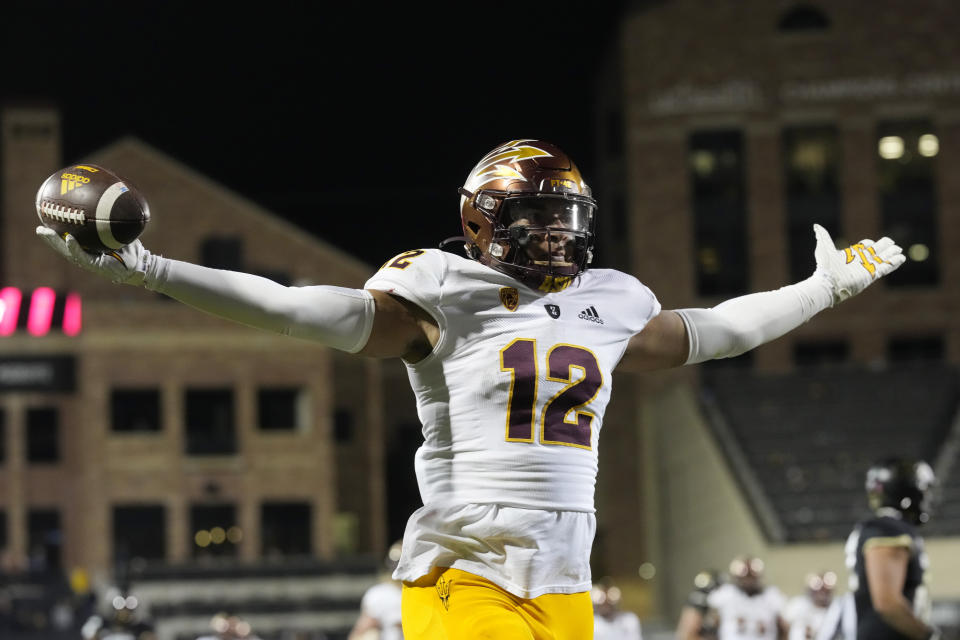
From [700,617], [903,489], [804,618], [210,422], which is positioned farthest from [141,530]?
[903,489]

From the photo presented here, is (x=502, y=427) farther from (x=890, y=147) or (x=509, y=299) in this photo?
(x=890, y=147)

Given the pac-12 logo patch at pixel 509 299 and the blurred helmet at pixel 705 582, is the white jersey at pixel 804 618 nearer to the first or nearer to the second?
the blurred helmet at pixel 705 582

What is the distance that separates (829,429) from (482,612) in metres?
24.5

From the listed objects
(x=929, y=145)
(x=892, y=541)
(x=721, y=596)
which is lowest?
(x=721, y=596)

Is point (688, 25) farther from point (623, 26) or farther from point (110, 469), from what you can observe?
point (110, 469)

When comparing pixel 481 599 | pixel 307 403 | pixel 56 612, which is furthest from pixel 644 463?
pixel 481 599

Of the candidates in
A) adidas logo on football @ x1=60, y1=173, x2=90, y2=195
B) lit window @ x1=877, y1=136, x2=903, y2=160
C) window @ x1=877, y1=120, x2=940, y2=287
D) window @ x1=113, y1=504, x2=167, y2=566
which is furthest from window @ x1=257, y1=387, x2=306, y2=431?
adidas logo on football @ x1=60, y1=173, x2=90, y2=195

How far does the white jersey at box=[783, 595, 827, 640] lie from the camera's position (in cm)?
1398

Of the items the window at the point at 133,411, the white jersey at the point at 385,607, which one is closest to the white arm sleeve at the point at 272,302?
the white jersey at the point at 385,607

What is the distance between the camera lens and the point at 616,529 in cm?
3344

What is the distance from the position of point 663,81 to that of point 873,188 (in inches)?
199

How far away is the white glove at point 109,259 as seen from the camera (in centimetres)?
360

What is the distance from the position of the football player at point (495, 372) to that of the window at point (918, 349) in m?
29.3

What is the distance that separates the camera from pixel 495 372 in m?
3.88
